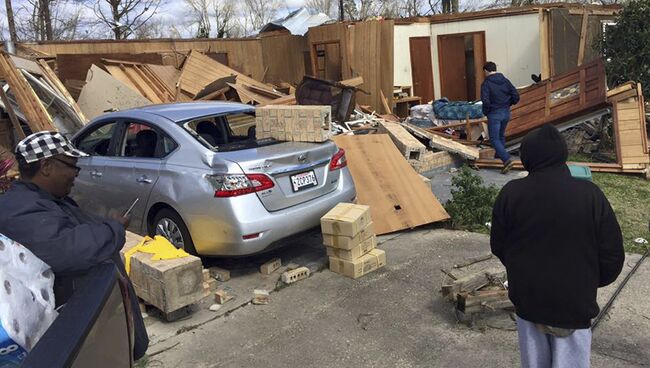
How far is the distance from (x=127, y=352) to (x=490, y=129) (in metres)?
8.78

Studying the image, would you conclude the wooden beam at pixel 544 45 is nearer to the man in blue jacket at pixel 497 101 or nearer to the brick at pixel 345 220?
the man in blue jacket at pixel 497 101

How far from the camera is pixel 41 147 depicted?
244 centimetres

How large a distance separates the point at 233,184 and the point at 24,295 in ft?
10.1

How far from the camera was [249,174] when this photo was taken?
4.88 m

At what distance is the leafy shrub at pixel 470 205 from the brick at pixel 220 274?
281 cm

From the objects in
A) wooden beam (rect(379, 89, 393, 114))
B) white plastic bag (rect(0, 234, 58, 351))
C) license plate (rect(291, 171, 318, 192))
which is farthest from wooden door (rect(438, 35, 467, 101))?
white plastic bag (rect(0, 234, 58, 351))

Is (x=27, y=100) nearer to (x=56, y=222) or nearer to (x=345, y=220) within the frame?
(x=345, y=220)

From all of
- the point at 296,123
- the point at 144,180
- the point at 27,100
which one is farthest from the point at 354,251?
the point at 27,100

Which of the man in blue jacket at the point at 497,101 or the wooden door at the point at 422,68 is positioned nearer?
the man in blue jacket at the point at 497,101

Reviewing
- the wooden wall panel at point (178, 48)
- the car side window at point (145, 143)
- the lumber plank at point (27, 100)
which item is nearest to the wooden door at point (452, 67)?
the wooden wall panel at point (178, 48)

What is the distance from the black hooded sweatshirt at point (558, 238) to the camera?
97.0 inches

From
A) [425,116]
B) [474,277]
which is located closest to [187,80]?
[425,116]

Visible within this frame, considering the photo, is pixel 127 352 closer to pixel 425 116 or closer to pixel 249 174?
pixel 249 174

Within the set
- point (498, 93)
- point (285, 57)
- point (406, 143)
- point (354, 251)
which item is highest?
point (285, 57)
